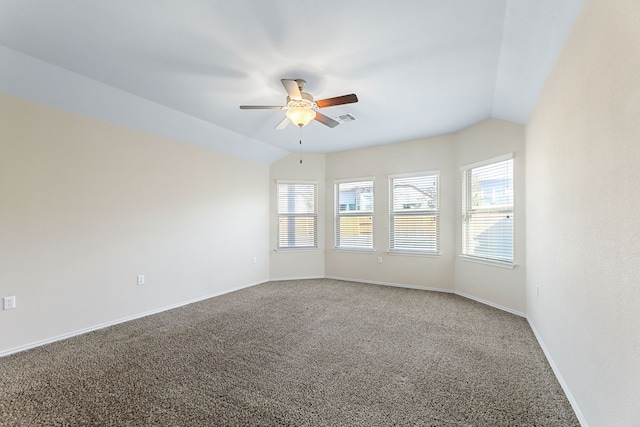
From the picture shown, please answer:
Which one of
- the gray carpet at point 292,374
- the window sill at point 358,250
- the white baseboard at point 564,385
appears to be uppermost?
the window sill at point 358,250

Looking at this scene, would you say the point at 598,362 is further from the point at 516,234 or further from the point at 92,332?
the point at 92,332

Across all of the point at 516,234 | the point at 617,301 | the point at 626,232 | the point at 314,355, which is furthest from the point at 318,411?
the point at 516,234

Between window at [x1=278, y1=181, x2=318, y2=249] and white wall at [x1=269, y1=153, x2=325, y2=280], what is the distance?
0.11 metres

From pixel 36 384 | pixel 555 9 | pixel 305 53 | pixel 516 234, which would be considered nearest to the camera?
pixel 555 9

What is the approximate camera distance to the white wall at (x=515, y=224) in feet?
12.2

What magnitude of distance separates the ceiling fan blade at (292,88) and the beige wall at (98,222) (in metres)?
2.37

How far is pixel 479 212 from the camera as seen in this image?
4.39 m

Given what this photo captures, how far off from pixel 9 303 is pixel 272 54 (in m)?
3.34

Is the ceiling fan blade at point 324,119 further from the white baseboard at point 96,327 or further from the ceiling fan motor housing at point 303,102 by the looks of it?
the white baseboard at point 96,327

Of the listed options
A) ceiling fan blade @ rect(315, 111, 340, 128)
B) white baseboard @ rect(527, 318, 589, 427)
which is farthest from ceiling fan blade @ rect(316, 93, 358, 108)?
white baseboard @ rect(527, 318, 589, 427)

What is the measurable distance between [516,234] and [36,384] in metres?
5.09

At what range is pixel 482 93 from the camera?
3.29m

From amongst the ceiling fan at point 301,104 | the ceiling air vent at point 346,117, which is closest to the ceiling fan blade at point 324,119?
the ceiling fan at point 301,104

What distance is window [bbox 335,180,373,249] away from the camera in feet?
19.0
